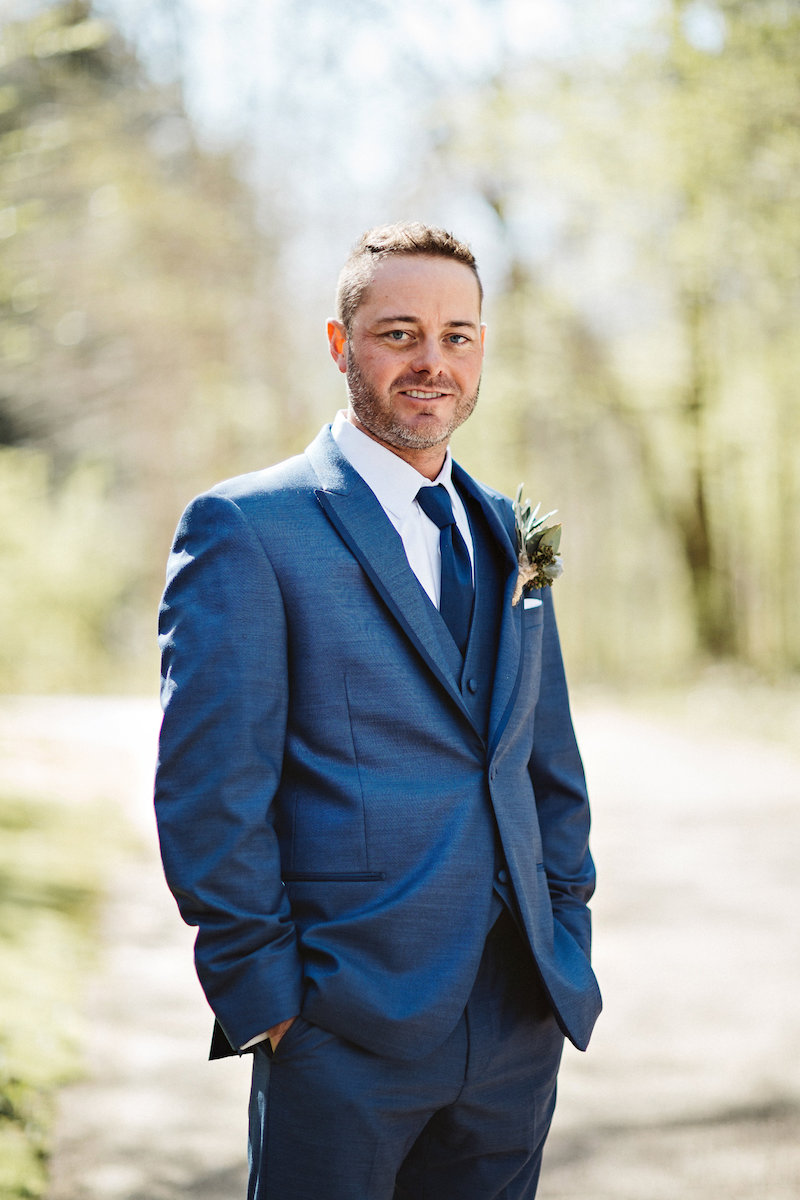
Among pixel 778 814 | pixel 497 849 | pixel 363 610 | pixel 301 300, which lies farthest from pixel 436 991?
pixel 301 300

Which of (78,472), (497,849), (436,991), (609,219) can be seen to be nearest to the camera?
(436,991)

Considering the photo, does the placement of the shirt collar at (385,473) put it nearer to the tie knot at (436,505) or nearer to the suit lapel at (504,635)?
the tie knot at (436,505)

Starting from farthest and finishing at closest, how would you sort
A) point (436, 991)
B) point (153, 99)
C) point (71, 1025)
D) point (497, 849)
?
point (153, 99) < point (71, 1025) < point (497, 849) < point (436, 991)

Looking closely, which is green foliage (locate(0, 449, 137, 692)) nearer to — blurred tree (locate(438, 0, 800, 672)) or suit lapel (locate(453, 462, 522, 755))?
blurred tree (locate(438, 0, 800, 672))

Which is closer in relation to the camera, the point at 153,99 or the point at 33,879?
the point at 33,879

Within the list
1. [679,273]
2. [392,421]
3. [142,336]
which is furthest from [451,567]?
[142,336]

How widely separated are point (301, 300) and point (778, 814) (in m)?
13.3

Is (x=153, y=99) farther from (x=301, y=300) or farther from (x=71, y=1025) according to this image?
(x=71, y=1025)

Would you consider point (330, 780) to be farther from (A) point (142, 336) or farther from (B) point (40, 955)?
(A) point (142, 336)

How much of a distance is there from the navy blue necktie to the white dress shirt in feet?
0.05

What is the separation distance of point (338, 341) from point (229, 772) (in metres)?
0.86

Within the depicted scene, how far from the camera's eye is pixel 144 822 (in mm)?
9039

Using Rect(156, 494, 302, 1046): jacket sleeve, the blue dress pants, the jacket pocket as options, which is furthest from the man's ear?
the blue dress pants

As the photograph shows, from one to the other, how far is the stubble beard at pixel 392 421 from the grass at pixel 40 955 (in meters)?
2.38
